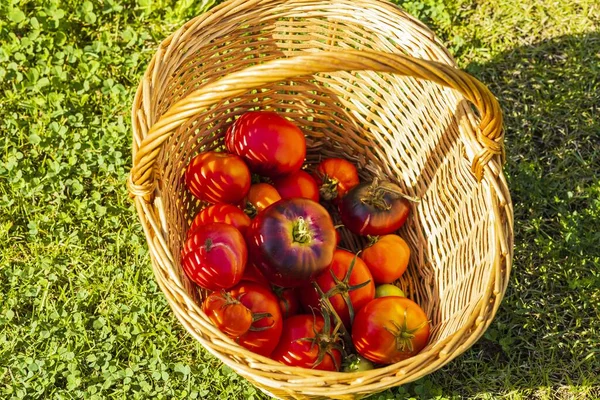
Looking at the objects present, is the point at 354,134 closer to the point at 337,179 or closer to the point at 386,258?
the point at 337,179

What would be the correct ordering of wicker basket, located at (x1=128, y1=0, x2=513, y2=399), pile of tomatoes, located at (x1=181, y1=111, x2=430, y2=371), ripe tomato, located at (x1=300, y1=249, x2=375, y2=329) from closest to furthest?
wicker basket, located at (x1=128, y1=0, x2=513, y2=399) → pile of tomatoes, located at (x1=181, y1=111, x2=430, y2=371) → ripe tomato, located at (x1=300, y1=249, x2=375, y2=329)

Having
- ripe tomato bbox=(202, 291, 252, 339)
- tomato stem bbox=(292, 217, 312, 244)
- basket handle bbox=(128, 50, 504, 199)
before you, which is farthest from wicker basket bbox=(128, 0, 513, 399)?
tomato stem bbox=(292, 217, 312, 244)

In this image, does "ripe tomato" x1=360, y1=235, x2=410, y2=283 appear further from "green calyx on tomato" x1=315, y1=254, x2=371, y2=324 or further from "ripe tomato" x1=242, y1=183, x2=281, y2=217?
"ripe tomato" x1=242, y1=183, x2=281, y2=217

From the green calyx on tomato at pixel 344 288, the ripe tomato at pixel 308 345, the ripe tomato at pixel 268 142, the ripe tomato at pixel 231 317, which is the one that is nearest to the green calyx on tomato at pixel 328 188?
the ripe tomato at pixel 268 142

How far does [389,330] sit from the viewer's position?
6.71 ft

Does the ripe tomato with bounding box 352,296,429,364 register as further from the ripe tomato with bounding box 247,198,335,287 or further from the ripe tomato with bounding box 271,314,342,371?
the ripe tomato with bounding box 247,198,335,287

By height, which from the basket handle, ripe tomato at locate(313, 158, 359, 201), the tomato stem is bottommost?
ripe tomato at locate(313, 158, 359, 201)

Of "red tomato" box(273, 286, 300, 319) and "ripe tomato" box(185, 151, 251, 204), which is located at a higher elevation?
"ripe tomato" box(185, 151, 251, 204)

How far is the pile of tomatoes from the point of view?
2.04 metres

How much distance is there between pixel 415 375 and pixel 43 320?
1405 mm

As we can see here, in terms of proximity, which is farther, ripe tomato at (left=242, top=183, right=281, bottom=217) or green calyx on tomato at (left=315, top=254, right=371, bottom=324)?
ripe tomato at (left=242, top=183, right=281, bottom=217)

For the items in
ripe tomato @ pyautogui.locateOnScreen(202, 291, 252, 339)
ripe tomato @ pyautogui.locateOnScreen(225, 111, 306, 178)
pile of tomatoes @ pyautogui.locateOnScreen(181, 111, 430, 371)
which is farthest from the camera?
ripe tomato @ pyautogui.locateOnScreen(225, 111, 306, 178)

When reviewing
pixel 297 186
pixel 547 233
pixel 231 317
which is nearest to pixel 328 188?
pixel 297 186

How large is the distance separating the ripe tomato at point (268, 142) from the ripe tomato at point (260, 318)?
17.6 inches
